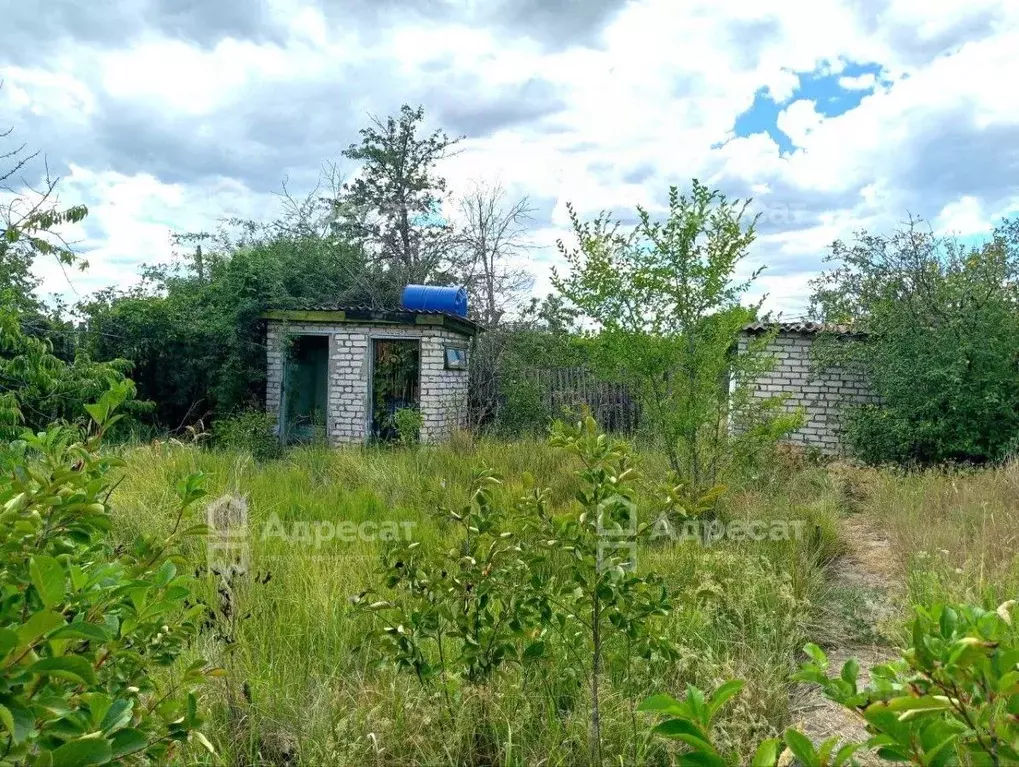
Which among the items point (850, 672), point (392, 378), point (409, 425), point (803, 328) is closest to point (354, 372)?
point (392, 378)

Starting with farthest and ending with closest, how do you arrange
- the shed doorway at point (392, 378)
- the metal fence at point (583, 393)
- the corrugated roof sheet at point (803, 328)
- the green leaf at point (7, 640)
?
the metal fence at point (583, 393)
the shed doorway at point (392, 378)
the corrugated roof sheet at point (803, 328)
the green leaf at point (7, 640)

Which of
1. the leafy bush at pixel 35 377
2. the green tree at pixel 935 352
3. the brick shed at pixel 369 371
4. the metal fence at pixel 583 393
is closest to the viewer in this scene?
the leafy bush at pixel 35 377

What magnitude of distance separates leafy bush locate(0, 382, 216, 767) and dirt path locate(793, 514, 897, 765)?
137cm

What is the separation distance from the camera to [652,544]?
514cm

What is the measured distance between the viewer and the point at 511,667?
278 centimetres

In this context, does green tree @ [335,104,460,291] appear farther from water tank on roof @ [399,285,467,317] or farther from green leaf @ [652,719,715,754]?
green leaf @ [652,719,715,754]

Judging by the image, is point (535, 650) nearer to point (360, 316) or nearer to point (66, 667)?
point (66, 667)

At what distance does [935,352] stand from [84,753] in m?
10.4

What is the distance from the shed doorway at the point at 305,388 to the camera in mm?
11469

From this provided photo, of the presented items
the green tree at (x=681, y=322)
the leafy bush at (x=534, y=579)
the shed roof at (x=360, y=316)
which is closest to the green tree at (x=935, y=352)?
the green tree at (x=681, y=322)

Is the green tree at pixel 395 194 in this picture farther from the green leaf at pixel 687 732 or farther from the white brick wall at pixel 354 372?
the green leaf at pixel 687 732

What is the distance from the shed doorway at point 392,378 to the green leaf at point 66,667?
10.5 meters

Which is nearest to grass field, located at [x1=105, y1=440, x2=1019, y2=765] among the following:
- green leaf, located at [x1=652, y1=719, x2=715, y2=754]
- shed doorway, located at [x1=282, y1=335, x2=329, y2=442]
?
green leaf, located at [x1=652, y1=719, x2=715, y2=754]

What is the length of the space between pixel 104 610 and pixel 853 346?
1080 cm
